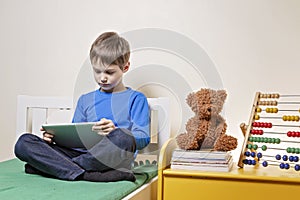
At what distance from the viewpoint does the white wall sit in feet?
5.64

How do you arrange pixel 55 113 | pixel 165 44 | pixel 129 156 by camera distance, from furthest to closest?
pixel 55 113
pixel 165 44
pixel 129 156

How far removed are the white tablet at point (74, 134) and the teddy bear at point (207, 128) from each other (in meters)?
0.30

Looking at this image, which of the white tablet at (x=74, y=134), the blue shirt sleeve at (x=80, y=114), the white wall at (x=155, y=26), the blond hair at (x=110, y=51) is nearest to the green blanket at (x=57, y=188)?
the white tablet at (x=74, y=134)

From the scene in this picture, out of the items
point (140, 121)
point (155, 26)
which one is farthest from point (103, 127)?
point (155, 26)

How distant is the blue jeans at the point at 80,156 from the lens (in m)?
1.39

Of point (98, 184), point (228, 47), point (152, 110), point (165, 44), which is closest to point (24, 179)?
point (98, 184)

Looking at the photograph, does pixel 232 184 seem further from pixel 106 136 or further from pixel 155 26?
pixel 155 26

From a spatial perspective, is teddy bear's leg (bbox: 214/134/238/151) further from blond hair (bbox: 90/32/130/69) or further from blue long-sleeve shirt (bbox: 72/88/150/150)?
blond hair (bbox: 90/32/130/69)

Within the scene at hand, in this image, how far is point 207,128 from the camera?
1.49 m

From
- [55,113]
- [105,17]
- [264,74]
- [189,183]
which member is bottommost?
[189,183]

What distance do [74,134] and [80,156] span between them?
0.08 m

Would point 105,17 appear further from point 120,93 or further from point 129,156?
point 129,156

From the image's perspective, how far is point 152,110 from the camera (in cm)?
177

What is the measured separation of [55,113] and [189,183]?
2.74 feet
